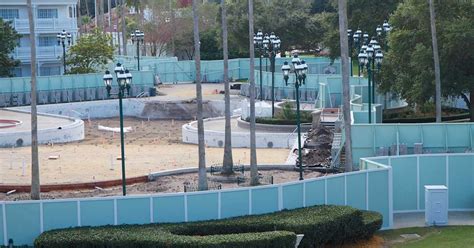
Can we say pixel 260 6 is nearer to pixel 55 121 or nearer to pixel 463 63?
pixel 55 121

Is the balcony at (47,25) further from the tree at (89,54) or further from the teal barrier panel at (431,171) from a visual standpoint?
the teal barrier panel at (431,171)

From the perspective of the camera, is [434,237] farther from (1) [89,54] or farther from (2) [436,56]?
(1) [89,54]

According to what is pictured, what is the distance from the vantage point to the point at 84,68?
75562mm

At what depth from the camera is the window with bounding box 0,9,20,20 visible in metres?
79.5

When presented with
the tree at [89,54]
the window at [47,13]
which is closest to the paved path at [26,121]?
the tree at [89,54]

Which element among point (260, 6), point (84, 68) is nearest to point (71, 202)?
point (84, 68)

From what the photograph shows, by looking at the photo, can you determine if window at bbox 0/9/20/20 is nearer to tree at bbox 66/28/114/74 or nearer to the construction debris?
tree at bbox 66/28/114/74

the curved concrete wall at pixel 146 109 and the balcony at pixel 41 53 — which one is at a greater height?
the balcony at pixel 41 53

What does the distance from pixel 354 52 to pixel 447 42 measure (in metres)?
29.5

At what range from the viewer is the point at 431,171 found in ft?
108

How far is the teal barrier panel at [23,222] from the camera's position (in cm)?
2641

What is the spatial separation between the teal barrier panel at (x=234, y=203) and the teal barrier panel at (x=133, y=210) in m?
2.33

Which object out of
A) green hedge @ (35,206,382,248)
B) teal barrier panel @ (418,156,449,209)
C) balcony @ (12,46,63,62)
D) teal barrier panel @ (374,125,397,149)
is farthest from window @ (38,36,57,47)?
green hedge @ (35,206,382,248)

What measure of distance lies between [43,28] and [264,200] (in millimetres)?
56527
